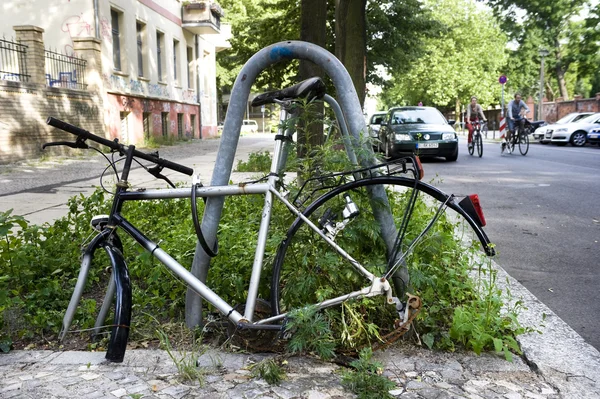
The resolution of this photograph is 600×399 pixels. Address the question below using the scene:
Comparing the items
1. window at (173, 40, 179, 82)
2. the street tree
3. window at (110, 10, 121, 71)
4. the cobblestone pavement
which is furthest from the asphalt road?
the street tree

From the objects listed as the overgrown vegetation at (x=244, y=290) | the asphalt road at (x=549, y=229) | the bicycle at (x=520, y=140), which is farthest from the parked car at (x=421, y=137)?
the overgrown vegetation at (x=244, y=290)

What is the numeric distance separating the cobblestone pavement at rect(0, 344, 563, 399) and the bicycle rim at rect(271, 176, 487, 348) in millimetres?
310

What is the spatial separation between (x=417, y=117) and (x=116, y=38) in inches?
498

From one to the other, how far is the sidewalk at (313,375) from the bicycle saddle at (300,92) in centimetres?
129

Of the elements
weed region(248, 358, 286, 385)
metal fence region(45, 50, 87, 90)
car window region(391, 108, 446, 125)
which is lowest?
weed region(248, 358, 286, 385)

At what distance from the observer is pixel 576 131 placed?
23984mm

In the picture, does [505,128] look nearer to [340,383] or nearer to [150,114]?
[150,114]

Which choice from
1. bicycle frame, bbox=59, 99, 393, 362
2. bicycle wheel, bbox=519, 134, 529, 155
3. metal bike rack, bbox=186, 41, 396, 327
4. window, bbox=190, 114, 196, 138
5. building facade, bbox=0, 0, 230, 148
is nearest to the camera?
bicycle frame, bbox=59, 99, 393, 362

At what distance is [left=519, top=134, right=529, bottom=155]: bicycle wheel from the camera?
60.5 ft

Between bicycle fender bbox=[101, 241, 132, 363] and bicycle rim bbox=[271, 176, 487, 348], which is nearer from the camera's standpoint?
bicycle fender bbox=[101, 241, 132, 363]

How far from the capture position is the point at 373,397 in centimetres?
230

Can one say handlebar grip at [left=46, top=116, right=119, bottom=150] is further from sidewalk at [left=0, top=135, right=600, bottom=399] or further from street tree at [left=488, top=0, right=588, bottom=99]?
street tree at [left=488, top=0, right=588, bottom=99]

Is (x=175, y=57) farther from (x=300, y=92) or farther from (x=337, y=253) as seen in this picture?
(x=337, y=253)

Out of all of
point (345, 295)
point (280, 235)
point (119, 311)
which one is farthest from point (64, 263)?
point (345, 295)
